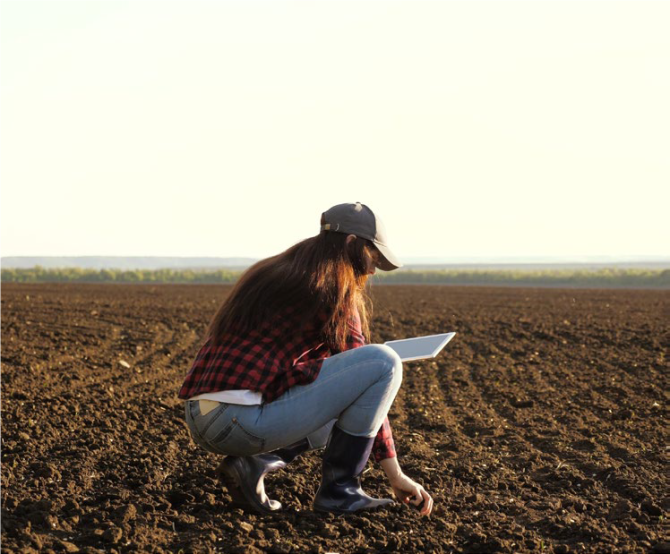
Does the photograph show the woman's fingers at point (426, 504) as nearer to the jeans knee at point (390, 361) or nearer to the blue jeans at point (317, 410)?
the blue jeans at point (317, 410)

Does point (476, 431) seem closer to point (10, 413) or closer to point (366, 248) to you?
point (366, 248)

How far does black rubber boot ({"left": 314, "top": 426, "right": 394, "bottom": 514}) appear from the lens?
12.4ft

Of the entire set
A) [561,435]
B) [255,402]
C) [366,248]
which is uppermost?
[366,248]

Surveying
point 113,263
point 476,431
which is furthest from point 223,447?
point 113,263

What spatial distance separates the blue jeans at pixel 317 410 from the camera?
3.66 metres

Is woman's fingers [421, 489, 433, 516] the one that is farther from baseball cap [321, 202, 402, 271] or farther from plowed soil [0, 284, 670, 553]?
baseball cap [321, 202, 402, 271]

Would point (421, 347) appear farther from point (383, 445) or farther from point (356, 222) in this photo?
point (356, 222)

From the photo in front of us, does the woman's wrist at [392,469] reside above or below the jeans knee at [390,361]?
below

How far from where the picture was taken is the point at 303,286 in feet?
11.8

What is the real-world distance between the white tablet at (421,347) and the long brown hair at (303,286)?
1.79ft

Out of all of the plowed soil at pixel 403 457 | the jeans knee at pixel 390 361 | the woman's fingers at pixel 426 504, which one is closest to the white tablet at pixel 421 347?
the jeans knee at pixel 390 361

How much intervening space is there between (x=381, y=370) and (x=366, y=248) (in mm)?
573

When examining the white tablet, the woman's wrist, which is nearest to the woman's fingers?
the woman's wrist

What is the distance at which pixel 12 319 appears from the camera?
44.8 feet
